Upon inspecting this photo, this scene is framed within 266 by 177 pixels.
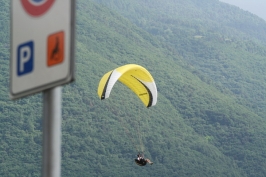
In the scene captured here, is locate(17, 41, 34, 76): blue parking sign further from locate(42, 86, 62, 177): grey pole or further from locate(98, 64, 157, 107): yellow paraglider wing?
locate(98, 64, 157, 107): yellow paraglider wing

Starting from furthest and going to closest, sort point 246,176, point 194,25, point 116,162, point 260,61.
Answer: point 194,25, point 260,61, point 246,176, point 116,162

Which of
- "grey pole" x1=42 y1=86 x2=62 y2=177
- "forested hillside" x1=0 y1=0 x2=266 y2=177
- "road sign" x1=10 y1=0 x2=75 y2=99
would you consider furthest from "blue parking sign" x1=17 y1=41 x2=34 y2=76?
"forested hillside" x1=0 y1=0 x2=266 y2=177

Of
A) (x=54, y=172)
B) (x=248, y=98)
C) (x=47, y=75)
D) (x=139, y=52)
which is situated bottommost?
(x=248, y=98)

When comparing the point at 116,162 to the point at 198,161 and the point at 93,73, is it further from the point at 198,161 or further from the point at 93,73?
the point at 93,73

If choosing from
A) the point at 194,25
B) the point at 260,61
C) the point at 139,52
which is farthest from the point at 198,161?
the point at 194,25

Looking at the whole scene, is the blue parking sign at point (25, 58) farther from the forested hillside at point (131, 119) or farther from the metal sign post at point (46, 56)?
the forested hillside at point (131, 119)

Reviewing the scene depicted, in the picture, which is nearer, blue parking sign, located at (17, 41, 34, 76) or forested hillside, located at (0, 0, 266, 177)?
blue parking sign, located at (17, 41, 34, 76)

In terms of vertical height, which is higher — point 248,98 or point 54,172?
point 54,172
